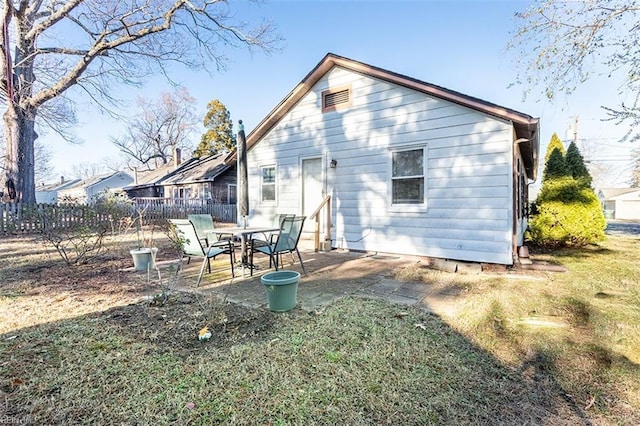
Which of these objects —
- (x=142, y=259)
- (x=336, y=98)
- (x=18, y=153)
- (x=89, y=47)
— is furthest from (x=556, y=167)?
(x=18, y=153)

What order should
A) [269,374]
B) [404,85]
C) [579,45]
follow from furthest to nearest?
1. [579,45]
2. [404,85]
3. [269,374]

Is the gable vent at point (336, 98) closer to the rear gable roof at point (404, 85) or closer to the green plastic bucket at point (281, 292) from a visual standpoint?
the rear gable roof at point (404, 85)

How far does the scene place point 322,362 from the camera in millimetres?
2414

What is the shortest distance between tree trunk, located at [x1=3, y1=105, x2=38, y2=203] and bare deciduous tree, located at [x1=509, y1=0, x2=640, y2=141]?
16.7m

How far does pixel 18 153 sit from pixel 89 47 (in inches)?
197

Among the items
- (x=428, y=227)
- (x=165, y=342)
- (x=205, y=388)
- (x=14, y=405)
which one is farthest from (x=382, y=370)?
(x=428, y=227)

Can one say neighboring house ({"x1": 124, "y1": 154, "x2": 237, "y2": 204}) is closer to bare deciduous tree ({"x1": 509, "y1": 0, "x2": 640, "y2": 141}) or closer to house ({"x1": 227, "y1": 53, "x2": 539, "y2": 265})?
house ({"x1": 227, "y1": 53, "x2": 539, "y2": 265})

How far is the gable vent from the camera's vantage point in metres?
7.26

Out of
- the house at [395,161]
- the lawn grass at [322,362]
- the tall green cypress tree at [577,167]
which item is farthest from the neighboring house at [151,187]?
the tall green cypress tree at [577,167]

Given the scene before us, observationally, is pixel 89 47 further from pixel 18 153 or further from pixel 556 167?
pixel 556 167

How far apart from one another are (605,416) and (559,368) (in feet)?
1.64

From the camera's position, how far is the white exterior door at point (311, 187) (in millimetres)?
7910

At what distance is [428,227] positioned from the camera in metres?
6.17

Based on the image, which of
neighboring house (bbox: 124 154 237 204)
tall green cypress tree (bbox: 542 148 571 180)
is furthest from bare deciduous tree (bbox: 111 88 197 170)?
tall green cypress tree (bbox: 542 148 571 180)
